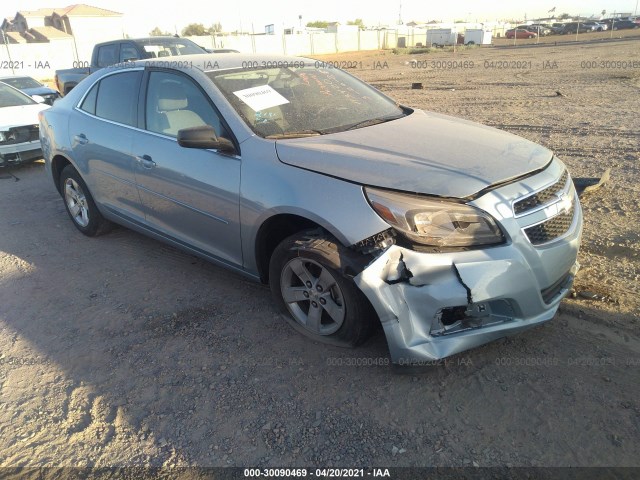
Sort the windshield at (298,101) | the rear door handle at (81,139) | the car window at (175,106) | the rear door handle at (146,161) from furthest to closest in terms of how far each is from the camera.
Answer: the rear door handle at (81,139) < the rear door handle at (146,161) < the car window at (175,106) < the windshield at (298,101)

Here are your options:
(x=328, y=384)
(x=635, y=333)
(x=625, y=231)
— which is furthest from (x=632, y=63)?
(x=328, y=384)

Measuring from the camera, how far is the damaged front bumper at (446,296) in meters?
2.53

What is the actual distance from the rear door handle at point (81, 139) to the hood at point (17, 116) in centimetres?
425

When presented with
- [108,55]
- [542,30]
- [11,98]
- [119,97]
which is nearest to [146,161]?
[119,97]

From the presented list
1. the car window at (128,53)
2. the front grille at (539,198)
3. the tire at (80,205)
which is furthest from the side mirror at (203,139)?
the car window at (128,53)

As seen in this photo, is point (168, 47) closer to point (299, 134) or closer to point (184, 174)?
point (184, 174)

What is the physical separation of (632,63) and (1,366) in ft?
78.7

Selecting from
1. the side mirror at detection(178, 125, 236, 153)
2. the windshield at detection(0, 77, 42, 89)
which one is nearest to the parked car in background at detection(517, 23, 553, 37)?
the windshield at detection(0, 77, 42, 89)

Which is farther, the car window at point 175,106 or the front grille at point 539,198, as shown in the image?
the car window at point 175,106

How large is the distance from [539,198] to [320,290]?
135 centimetres

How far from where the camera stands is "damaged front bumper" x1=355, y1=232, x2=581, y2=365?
253cm

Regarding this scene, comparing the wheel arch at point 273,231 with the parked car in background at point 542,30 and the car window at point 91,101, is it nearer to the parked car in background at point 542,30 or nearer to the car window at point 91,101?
the car window at point 91,101

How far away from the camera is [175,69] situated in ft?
12.7

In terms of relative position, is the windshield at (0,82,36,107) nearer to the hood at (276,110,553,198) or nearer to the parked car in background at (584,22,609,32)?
the hood at (276,110,553,198)
